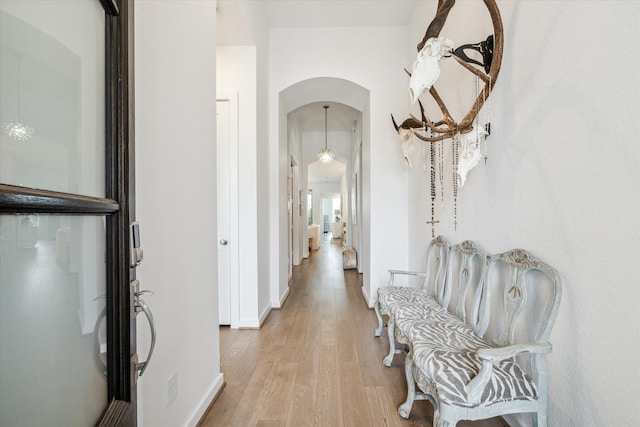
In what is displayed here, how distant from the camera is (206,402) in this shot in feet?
5.98

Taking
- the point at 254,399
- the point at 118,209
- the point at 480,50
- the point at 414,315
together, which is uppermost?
the point at 480,50

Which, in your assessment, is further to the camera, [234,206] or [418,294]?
[234,206]

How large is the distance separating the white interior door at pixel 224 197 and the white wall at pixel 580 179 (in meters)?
2.40

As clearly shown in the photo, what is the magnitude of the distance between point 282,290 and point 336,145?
5.08 metres

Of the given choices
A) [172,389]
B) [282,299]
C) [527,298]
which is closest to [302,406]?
[172,389]

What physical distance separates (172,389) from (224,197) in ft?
6.51

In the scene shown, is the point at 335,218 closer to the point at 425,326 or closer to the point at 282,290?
the point at 282,290

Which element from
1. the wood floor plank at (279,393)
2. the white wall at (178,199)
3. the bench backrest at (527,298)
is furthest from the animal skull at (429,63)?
the wood floor plank at (279,393)


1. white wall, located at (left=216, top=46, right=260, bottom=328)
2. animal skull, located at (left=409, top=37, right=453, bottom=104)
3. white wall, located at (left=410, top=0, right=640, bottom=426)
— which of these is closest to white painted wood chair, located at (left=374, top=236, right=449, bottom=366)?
white wall, located at (left=410, top=0, right=640, bottom=426)

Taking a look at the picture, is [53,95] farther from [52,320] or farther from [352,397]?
[352,397]

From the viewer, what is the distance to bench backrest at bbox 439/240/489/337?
71.1 inches

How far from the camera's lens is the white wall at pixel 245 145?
3.10 m

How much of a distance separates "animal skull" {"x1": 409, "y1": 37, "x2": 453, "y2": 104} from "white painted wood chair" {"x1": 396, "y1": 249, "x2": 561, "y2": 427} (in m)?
0.93

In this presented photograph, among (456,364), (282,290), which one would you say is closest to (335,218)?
(282,290)
